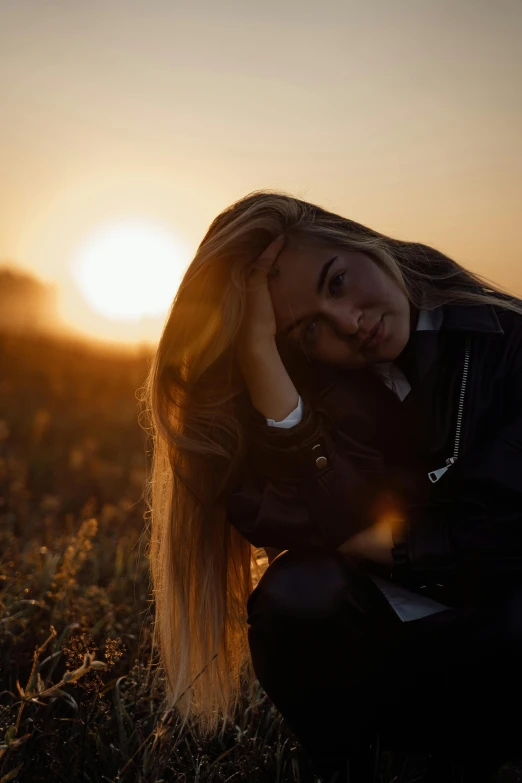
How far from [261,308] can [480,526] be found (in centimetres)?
95

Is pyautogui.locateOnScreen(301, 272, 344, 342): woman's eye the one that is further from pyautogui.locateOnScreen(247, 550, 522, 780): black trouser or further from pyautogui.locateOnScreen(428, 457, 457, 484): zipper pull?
pyautogui.locateOnScreen(247, 550, 522, 780): black trouser

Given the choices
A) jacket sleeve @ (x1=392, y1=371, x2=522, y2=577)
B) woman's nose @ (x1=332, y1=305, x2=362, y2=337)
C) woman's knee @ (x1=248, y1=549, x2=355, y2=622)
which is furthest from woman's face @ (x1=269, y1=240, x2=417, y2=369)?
woman's knee @ (x1=248, y1=549, x2=355, y2=622)

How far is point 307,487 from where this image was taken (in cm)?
209

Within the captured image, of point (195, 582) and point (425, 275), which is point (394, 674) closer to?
point (195, 582)

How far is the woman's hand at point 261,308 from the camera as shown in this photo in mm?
2314

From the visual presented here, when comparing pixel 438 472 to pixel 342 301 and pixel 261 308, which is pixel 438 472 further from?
pixel 261 308

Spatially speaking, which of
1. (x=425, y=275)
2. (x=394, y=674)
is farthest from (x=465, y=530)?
(x=425, y=275)

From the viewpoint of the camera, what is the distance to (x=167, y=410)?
2412 millimetres

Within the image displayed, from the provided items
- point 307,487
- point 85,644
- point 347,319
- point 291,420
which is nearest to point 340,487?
point 307,487

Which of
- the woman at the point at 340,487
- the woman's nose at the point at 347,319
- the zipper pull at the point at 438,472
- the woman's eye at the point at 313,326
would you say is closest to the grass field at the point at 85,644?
the woman at the point at 340,487

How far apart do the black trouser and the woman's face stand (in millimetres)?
670

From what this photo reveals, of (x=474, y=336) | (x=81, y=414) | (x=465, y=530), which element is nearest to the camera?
(x=465, y=530)

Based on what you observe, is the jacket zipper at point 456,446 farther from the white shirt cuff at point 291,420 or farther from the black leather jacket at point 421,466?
the white shirt cuff at point 291,420

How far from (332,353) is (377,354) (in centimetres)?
15
